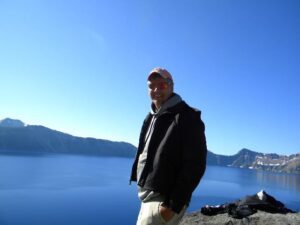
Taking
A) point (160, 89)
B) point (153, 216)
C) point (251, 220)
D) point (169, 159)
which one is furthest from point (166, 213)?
point (251, 220)

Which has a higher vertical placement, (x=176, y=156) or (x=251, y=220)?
(x=176, y=156)

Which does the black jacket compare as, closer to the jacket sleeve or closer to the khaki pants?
the jacket sleeve

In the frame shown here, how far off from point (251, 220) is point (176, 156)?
27.1ft

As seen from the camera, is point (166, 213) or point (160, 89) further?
point (160, 89)

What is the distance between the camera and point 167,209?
10.6 feet

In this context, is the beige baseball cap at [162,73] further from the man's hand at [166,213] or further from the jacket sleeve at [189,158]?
the man's hand at [166,213]

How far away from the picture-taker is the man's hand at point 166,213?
325 centimetres

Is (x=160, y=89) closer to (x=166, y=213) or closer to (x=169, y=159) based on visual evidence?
(x=169, y=159)

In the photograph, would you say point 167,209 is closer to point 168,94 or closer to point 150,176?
point 150,176

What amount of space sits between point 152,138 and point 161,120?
0.23 metres

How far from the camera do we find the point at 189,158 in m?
3.29

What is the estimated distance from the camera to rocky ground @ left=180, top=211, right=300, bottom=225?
10312 mm

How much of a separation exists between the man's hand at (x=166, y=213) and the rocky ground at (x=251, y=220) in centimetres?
772

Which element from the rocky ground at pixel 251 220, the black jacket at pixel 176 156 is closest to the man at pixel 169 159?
the black jacket at pixel 176 156
